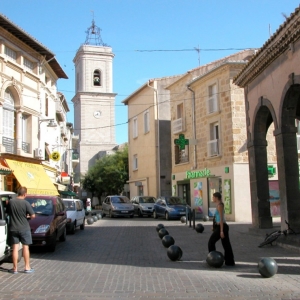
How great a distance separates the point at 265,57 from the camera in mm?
15477

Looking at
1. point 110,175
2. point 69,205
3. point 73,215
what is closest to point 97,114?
point 110,175

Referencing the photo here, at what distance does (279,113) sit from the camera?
1478cm

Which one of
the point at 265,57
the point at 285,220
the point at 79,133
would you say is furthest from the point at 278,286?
the point at 79,133

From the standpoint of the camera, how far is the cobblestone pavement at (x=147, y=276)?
7591 mm

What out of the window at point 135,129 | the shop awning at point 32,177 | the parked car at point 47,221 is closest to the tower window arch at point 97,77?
the window at point 135,129

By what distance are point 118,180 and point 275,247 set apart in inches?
1810

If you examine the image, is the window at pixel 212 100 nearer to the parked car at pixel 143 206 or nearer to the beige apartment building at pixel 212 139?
the beige apartment building at pixel 212 139

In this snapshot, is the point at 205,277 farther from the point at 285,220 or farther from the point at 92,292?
the point at 285,220

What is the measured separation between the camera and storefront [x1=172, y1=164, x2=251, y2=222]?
26375 mm

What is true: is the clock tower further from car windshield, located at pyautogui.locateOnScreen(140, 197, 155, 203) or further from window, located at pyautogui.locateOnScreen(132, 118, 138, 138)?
car windshield, located at pyautogui.locateOnScreen(140, 197, 155, 203)

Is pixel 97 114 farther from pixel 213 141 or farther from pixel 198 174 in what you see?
pixel 213 141

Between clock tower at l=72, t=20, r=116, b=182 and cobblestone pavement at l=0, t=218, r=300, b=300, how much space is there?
→ 58852 mm

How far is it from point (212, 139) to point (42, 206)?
1723 cm

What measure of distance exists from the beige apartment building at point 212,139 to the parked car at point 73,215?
370 inches
